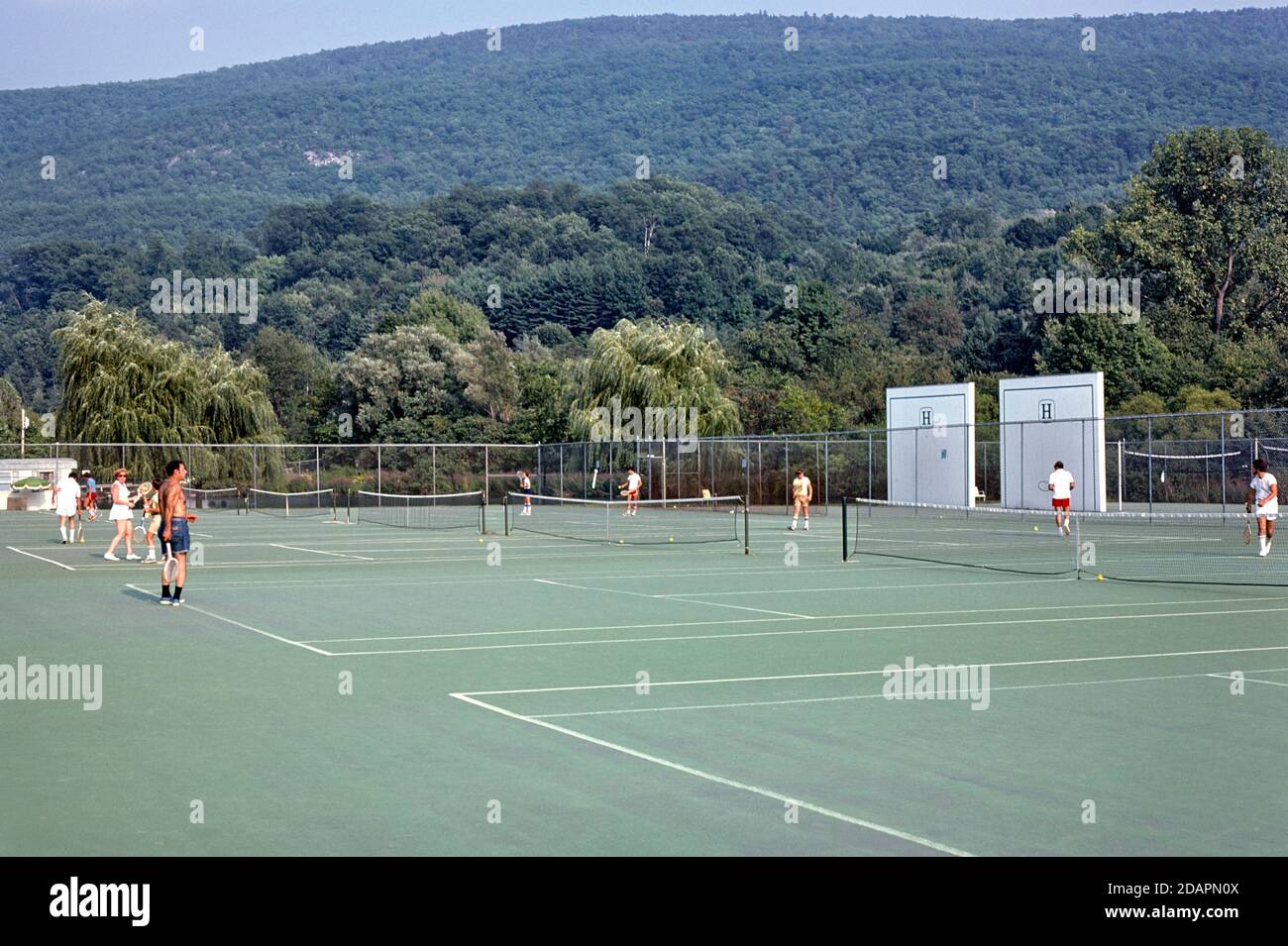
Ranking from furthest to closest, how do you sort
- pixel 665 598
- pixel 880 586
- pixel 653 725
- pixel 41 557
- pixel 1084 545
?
pixel 1084 545
pixel 41 557
pixel 880 586
pixel 665 598
pixel 653 725

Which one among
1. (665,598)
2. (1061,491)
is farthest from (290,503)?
(665,598)

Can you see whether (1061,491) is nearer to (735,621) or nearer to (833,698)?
(735,621)

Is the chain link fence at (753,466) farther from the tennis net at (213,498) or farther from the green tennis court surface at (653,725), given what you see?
the green tennis court surface at (653,725)

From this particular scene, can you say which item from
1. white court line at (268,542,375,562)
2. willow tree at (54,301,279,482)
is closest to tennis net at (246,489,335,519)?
willow tree at (54,301,279,482)

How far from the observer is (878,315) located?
136 metres

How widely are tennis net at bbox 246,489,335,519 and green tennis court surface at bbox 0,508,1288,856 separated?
36994 millimetres

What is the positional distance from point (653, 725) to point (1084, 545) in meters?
23.3

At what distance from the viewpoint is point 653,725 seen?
11.0 meters

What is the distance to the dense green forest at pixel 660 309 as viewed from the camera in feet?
233

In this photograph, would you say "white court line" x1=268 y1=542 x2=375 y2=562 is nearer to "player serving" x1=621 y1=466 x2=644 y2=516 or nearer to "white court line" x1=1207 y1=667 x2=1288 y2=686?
"player serving" x1=621 y1=466 x2=644 y2=516

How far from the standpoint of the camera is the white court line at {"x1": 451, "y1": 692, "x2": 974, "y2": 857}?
24.6 ft

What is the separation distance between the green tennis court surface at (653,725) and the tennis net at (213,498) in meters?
39.6

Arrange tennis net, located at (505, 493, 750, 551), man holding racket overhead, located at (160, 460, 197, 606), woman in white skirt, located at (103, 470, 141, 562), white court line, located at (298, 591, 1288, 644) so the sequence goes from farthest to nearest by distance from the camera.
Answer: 1. tennis net, located at (505, 493, 750, 551)
2. woman in white skirt, located at (103, 470, 141, 562)
3. man holding racket overhead, located at (160, 460, 197, 606)
4. white court line, located at (298, 591, 1288, 644)

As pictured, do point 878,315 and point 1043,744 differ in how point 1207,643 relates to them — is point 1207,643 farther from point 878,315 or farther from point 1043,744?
point 878,315
